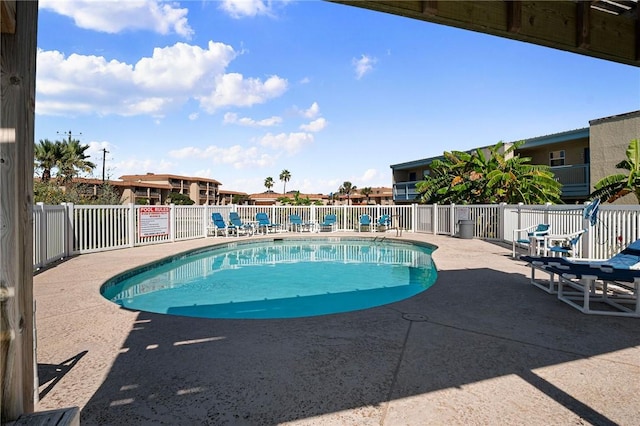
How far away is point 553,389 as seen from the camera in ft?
7.70

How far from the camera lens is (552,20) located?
3594 mm

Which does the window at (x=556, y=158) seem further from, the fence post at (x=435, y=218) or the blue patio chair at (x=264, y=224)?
the blue patio chair at (x=264, y=224)

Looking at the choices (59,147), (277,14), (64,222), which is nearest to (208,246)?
(64,222)

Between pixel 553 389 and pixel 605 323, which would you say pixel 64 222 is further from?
pixel 605 323

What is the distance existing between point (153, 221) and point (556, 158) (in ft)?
67.5

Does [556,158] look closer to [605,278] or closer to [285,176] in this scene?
[605,278]

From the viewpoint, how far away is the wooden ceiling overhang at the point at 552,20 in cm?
306

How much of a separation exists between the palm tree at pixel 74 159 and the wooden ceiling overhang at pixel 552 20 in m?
27.7

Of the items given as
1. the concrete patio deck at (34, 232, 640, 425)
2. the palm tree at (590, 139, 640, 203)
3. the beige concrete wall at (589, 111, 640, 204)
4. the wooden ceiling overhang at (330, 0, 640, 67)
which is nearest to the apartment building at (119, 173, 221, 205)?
the beige concrete wall at (589, 111, 640, 204)

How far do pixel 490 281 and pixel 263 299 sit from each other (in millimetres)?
4041

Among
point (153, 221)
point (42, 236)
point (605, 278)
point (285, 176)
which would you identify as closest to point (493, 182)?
point (605, 278)

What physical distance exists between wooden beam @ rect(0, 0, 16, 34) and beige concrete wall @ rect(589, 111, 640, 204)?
721 inches

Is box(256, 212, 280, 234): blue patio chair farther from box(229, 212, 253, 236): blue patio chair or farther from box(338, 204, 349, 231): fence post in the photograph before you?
box(338, 204, 349, 231): fence post

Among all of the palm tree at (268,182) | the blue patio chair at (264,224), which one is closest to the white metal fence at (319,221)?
the blue patio chair at (264,224)
